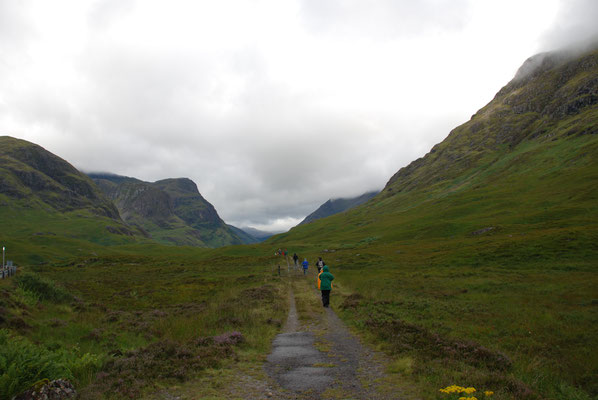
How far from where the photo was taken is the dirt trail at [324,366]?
8.84 m

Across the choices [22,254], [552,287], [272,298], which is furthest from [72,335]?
[22,254]

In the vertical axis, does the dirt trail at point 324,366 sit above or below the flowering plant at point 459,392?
below

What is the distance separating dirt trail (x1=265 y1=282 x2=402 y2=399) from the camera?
8844mm

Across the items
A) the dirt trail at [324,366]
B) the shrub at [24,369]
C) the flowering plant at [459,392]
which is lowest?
the dirt trail at [324,366]

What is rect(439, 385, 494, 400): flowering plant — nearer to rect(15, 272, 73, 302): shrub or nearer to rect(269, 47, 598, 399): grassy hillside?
rect(269, 47, 598, 399): grassy hillside

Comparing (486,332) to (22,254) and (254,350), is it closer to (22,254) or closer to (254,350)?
(254,350)

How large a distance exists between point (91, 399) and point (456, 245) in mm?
61330

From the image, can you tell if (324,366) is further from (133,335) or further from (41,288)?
(41,288)

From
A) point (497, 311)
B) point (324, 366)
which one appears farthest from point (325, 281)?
point (324, 366)

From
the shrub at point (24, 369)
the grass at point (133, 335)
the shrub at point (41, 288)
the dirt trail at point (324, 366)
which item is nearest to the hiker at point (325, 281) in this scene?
the grass at point (133, 335)

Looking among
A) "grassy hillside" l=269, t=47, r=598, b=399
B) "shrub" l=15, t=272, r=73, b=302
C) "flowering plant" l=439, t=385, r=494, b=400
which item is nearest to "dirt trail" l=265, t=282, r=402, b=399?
"grassy hillside" l=269, t=47, r=598, b=399

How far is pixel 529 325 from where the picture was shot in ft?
53.9

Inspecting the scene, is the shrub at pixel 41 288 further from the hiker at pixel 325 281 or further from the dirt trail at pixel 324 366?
the hiker at pixel 325 281

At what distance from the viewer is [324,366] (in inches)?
442
